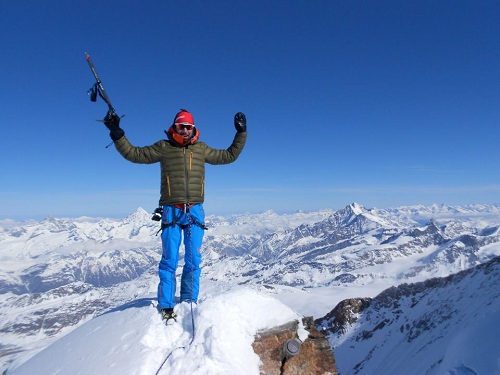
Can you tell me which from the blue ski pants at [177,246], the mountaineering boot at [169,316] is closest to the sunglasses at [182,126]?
the blue ski pants at [177,246]

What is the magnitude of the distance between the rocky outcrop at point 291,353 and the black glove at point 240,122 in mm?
6245

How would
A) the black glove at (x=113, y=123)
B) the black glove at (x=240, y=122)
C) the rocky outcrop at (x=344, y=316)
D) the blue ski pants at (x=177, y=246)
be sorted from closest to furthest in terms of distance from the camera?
the black glove at (x=113, y=123) < the blue ski pants at (x=177, y=246) < the black glove at (x=240, y=122) < the rocky outcrop at (x=344, y=316)

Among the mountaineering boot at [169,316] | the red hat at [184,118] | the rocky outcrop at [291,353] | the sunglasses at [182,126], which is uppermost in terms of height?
the red hat at [184,118]

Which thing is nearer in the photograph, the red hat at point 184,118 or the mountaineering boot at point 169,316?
the mountaineering boot at point 169,316

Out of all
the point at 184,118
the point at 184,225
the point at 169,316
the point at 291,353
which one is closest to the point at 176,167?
the point at 184,118

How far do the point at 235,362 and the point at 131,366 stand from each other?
242cm

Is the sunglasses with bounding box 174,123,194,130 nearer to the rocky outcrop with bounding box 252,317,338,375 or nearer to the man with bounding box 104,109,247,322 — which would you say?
the man with bounding box 104,109,247,322

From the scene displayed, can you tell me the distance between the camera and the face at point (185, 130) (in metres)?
10.4

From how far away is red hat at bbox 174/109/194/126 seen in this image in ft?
33.8

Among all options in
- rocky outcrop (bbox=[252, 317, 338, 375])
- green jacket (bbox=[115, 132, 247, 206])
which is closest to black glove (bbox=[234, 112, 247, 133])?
green jacket (bbox=[115, 132, 247, 206])

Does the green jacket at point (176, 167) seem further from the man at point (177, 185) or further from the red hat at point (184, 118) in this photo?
the red hat at point (184, 118)

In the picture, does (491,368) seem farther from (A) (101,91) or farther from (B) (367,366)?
(B) (367,366)

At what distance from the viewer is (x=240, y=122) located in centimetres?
1093

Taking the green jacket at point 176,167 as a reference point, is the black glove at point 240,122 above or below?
above
